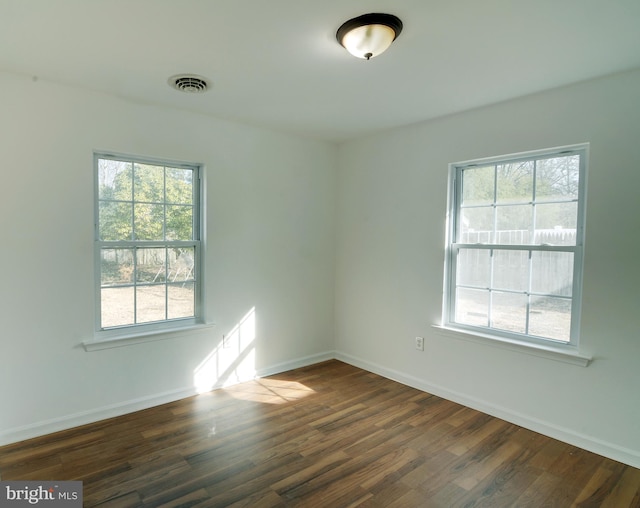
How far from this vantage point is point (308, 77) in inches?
99.1

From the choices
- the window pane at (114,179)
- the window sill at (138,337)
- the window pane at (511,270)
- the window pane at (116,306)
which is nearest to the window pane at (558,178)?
the window pane at (511,270)

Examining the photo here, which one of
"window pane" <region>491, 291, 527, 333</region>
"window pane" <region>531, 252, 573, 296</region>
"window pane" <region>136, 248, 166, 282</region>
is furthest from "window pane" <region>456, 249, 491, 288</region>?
"window pane" <region>136, 248, 166, 282</region>

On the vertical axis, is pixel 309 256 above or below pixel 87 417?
above

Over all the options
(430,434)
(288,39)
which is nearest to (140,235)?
(288,39)

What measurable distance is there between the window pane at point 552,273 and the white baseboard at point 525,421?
989mm

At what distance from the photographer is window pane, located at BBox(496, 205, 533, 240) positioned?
2.90 metres

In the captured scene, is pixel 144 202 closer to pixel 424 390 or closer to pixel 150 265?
pixel 150 265

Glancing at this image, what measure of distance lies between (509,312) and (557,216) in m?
0.84

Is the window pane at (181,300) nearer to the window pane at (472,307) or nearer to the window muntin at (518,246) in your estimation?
the window muntin at (518,246)

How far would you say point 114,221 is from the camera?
2.96m

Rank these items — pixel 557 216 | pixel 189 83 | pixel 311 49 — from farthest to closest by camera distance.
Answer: pixel 557 216 → pixel 189 83 → pixel 311 49

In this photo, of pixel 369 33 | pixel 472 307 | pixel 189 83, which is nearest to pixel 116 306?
pixel 189 83

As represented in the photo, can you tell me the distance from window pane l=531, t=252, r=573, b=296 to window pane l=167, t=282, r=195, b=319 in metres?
2.91

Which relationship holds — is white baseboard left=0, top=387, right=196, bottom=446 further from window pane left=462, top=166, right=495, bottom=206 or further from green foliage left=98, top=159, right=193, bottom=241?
window pane left=462, top=166, right=495, bottom=206
